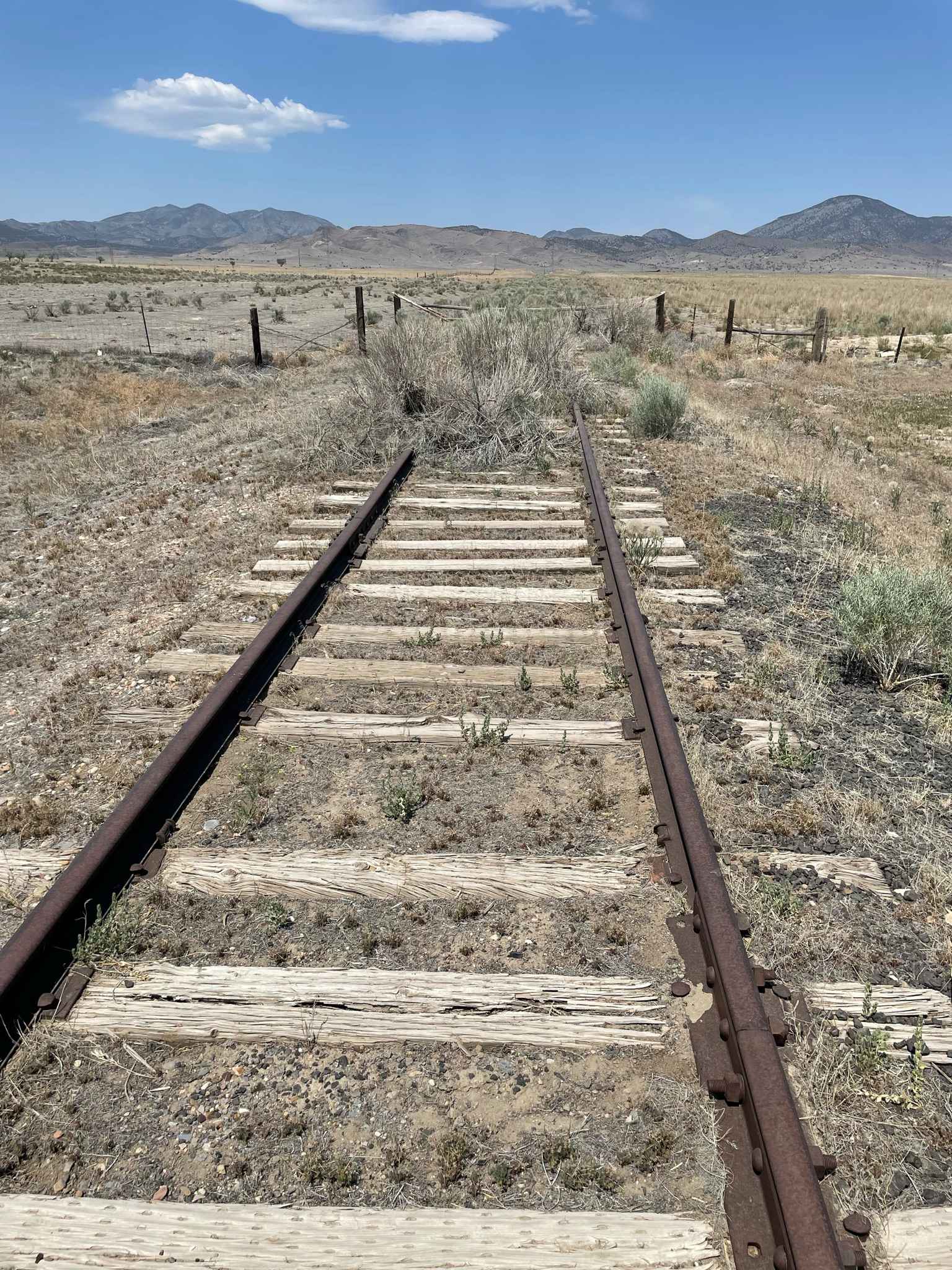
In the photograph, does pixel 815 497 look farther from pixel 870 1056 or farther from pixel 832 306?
pixel 832 306

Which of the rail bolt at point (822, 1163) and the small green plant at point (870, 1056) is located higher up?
the rail bolt at point (822, 1163)

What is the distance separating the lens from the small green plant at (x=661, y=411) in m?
11.0

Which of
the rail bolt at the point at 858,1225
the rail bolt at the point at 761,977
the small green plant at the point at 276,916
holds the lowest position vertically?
the small green plant at the point at 276,916

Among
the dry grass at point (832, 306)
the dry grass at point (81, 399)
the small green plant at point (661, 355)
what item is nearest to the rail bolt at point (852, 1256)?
the dry grass at point (81, 399)

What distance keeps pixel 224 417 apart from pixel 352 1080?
38.8ft

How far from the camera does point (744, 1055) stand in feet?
7.40

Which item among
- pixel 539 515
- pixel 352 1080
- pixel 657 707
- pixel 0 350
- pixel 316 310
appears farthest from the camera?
pixel 316 310

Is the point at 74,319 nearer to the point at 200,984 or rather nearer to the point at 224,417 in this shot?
the point at 224,417

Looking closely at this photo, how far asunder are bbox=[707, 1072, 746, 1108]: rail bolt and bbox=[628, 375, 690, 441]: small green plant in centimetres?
966

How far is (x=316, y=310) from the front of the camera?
37406 millimetres

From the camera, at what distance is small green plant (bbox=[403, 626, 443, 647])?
510 centimetres

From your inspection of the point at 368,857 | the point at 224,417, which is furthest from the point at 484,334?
the point at 368,857

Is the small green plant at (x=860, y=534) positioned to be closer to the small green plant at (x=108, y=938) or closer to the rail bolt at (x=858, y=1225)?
the rail bolt at (x=858, y=1225)

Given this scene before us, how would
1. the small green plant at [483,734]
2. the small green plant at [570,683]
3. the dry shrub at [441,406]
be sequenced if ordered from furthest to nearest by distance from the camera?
1. the dry shrub at [441,406]
2. the small green plant at [570,683]
3. the small green plant at [483,734]
